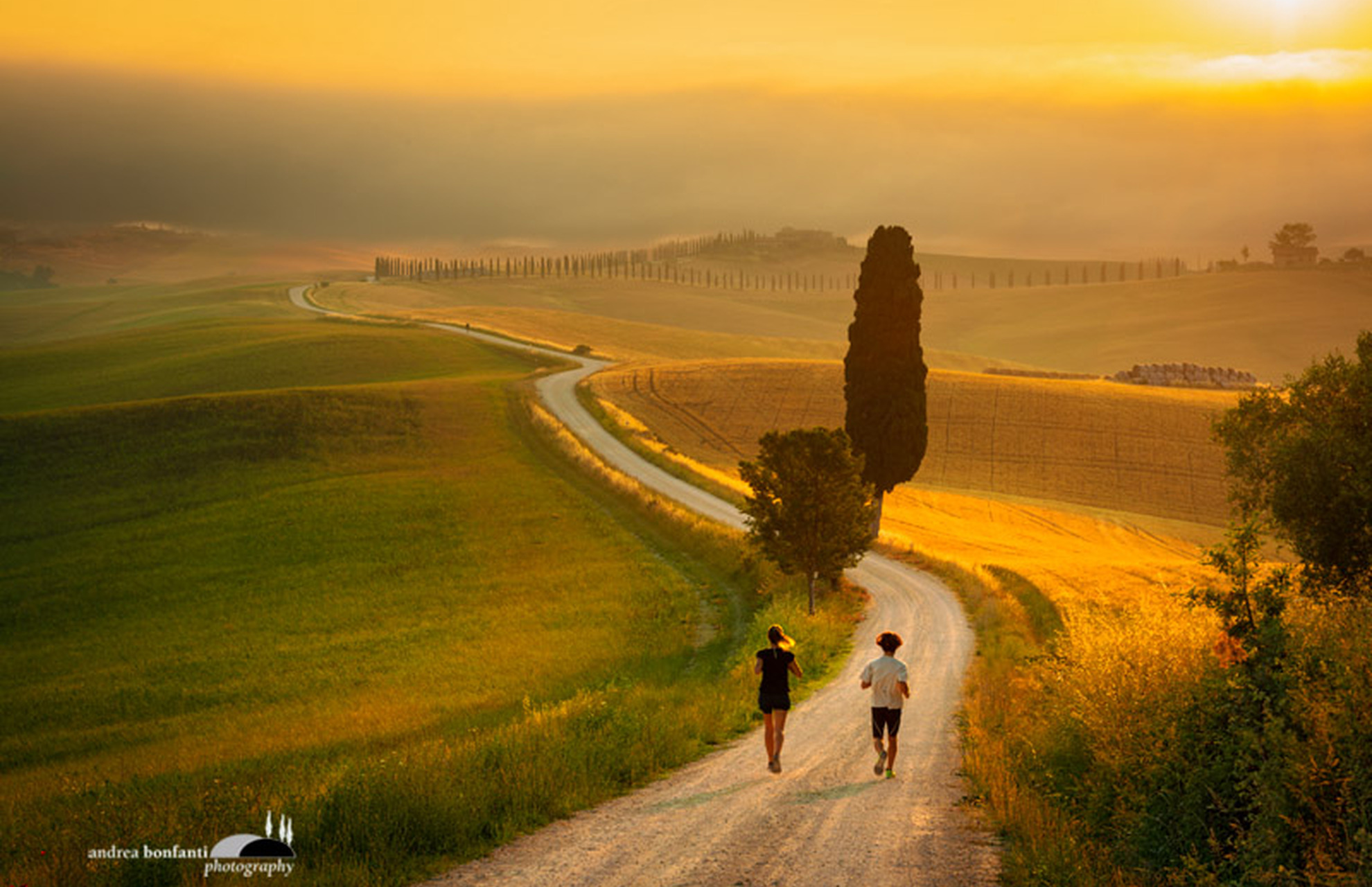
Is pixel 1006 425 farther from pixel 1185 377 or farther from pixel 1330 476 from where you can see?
pixel 1330 476

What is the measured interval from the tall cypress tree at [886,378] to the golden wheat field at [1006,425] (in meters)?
21.4

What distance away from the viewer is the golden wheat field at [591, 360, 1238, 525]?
2993 inches

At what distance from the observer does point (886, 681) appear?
17.4 m

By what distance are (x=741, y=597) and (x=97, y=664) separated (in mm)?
22667

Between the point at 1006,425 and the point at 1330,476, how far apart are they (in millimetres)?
67726

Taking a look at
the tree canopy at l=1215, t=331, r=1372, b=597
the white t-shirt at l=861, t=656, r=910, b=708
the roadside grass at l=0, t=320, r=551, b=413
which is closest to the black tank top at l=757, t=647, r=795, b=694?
the white t-shirt at l=861, t=656, r=910, b=708

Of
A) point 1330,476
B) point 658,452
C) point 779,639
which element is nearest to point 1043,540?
point 658,452

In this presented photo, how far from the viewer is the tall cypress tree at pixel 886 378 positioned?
5312 cm

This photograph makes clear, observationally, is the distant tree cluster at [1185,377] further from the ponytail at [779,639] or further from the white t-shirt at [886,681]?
the ponytail at [779,639]

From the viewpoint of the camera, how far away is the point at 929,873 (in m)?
12.0

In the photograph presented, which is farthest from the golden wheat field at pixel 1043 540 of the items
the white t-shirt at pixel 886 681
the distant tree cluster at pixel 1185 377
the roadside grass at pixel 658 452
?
the distant tree cluster at pixel 1185 377

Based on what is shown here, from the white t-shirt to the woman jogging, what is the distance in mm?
1242

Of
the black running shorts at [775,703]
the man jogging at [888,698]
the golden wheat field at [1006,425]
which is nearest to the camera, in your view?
the man jogging at [888,698]

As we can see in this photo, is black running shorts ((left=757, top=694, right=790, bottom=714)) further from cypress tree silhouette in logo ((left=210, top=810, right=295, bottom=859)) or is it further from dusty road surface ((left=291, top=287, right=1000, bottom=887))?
cypress tree silhouette in logo ((left=210, top=810, right=295, bottom=859))
